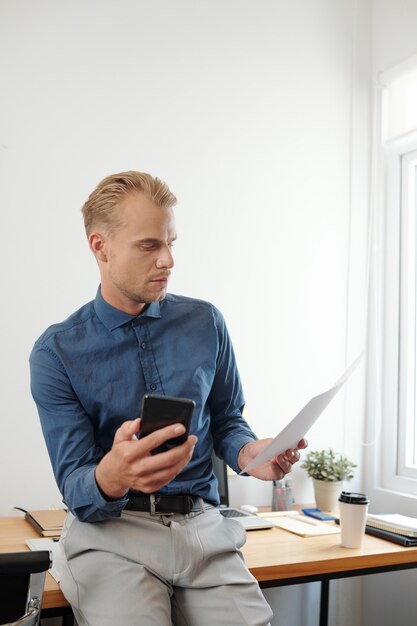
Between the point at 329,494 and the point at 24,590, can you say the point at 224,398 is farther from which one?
the point at 329,494

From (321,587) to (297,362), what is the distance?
823 mm

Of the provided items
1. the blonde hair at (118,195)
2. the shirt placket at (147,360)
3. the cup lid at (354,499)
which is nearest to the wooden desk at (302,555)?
the cup lid at (354,499)

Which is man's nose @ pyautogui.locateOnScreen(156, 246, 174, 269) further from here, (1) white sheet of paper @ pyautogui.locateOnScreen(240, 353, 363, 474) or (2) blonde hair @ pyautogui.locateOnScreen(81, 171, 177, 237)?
(1) white sheet of paper @ pyautogui.locateOnScreen(240, 353, 363, 474)

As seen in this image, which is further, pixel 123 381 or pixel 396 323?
pixel 396 323

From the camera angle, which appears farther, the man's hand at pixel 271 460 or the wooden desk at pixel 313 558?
the wooden desk at pixel 313 558

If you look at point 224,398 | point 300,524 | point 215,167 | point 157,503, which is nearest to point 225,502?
point 300,524

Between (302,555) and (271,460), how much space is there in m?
0.39

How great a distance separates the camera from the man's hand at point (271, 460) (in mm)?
1521

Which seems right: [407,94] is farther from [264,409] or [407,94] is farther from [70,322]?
[70,322]

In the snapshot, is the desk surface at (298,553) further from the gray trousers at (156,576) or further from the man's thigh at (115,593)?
the man's thigh at (115,593)

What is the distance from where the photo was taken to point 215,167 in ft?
8.38

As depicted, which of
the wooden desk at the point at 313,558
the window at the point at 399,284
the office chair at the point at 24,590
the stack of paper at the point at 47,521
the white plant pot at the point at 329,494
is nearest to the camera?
the office chair at the point at 24,590

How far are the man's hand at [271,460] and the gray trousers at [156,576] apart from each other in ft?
0.55

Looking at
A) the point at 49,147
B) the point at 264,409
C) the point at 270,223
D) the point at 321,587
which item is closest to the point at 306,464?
the point at 264,409
